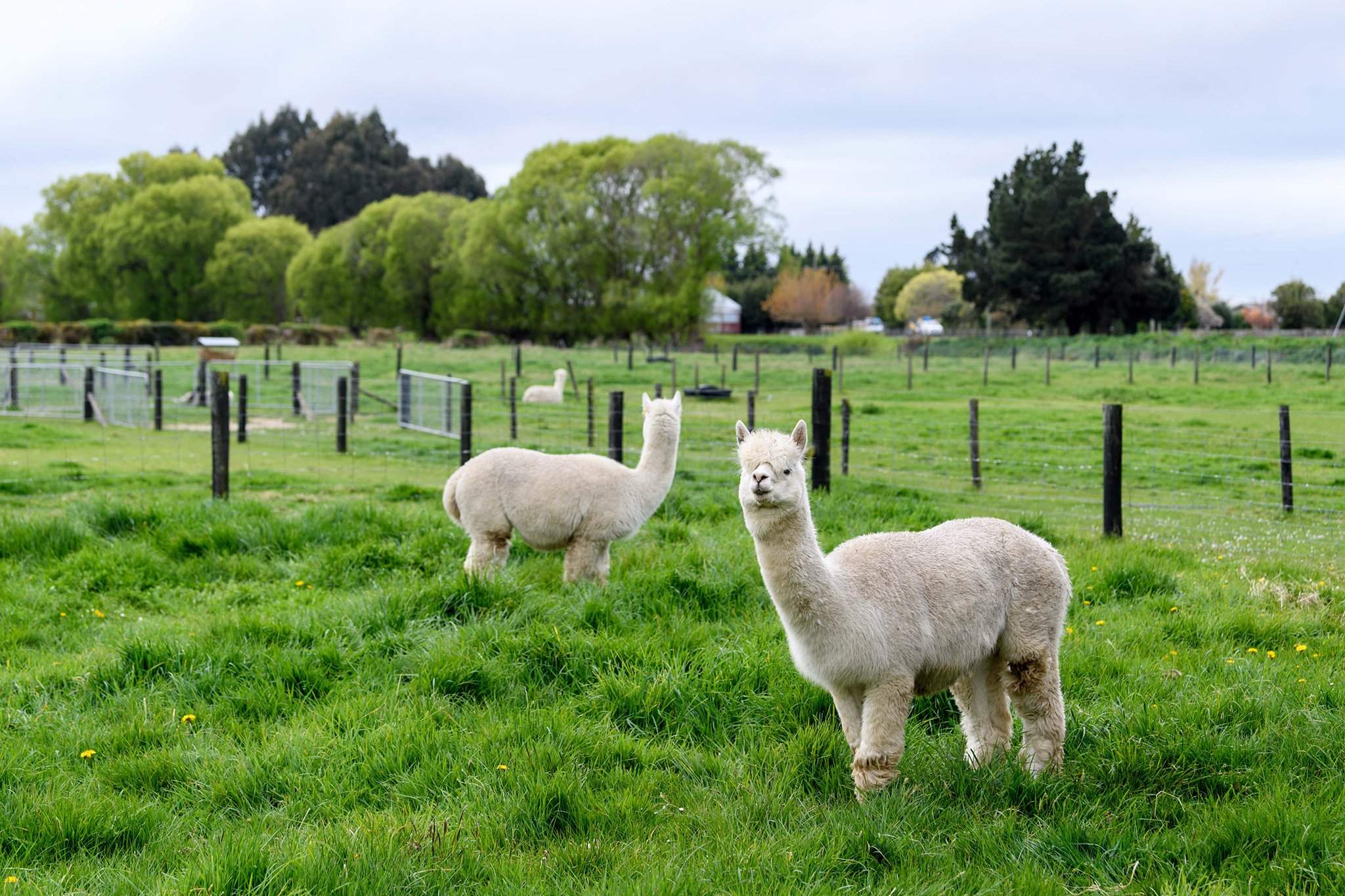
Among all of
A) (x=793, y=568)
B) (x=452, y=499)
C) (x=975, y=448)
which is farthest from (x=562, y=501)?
(x=975, y=448)

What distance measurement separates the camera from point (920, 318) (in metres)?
83.7

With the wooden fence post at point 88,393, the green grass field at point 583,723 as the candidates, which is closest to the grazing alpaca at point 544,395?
the wooden fence post at point 88,393

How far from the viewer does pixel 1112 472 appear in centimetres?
923

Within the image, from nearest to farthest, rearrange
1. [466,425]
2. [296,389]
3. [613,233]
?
1. [466,425]
2. [296,389]
3. [613,233]

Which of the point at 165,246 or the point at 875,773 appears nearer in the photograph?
the point at 875,773

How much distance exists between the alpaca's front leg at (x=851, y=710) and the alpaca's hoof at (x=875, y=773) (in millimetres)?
208

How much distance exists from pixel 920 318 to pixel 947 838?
82.8 m

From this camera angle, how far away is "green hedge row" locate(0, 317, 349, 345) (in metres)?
48.9

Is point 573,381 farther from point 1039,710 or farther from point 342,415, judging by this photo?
point 1039,710

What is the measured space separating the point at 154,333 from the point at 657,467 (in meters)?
51.0

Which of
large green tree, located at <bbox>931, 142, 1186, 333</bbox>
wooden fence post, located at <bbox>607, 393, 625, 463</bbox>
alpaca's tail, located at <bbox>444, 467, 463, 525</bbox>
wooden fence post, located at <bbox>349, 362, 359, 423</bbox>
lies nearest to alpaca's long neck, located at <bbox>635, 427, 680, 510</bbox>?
alpaca's tail, located at <bbox>444, 467, 463, 525</bbox>

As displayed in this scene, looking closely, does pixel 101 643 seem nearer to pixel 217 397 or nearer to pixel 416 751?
pixel 416 751

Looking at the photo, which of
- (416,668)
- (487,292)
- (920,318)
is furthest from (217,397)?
(920,318)

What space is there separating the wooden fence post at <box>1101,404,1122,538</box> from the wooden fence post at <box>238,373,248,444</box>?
10948mm
